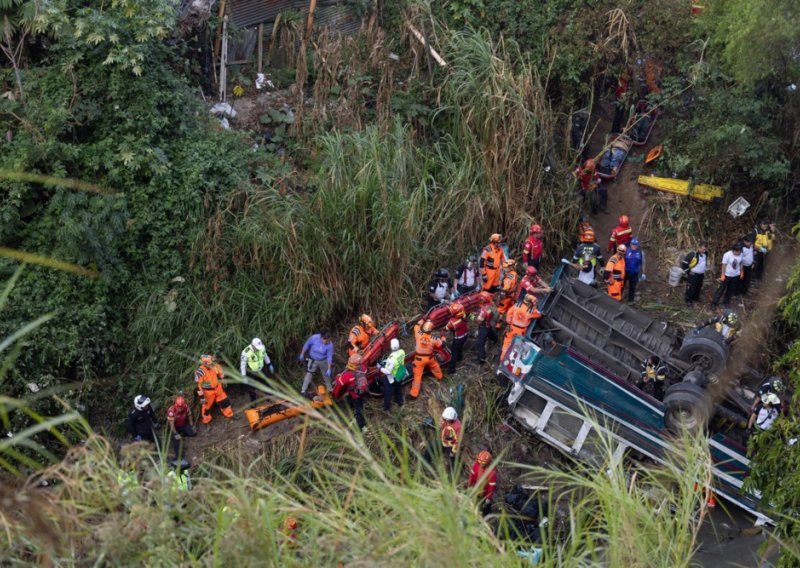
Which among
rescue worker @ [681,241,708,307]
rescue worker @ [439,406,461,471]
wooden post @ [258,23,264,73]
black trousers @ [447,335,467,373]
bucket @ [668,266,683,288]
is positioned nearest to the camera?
rescue worker @ [439,406,461,471]

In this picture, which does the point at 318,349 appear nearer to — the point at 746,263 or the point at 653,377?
the point at 653,377

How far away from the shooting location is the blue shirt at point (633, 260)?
518 inches

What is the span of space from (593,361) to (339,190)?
4.13 m

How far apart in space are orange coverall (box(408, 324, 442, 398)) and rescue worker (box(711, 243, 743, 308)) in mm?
4535

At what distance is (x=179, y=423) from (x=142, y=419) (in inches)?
18.0

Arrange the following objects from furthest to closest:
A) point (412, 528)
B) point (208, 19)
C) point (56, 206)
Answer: point (208, 19) < point (56, 206) < point (412, 528)

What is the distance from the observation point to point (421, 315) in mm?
12961

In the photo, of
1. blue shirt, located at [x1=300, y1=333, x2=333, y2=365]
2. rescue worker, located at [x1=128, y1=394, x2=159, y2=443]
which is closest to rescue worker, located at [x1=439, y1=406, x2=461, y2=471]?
blue shirt, located at [x1=300, y1=333, x2=333, y2=365]

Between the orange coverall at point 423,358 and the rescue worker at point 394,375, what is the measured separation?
0.57 ft

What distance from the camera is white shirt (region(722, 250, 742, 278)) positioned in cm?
1308

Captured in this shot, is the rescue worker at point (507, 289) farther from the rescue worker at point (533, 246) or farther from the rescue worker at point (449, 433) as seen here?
the rescue worker at point (449, 433)

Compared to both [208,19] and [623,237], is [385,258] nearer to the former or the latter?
[623,237]

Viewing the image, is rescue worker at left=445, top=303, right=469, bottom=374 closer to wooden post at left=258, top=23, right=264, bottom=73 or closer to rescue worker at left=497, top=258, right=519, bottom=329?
rescue worker at left=497, top=258, right=519, bottom=329

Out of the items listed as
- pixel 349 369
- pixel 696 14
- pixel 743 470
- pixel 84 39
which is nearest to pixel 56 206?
pixel 84 39
